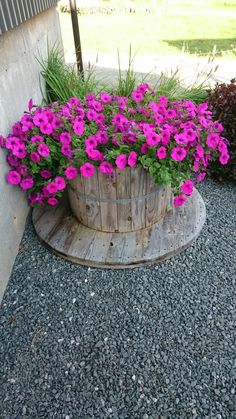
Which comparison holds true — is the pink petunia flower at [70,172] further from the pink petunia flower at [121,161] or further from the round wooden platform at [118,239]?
the round wooden platform at [118,239]

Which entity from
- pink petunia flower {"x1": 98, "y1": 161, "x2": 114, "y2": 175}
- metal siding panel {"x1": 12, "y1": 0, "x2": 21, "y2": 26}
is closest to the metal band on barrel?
pink petunia flower {"x1": 98, "y1": 161, "x2": 114, "y2": 175}

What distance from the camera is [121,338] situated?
1625 millimetres

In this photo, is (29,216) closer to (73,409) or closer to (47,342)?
(47,342)

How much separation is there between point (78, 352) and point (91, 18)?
9459 mm

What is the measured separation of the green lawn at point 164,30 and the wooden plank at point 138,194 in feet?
13.6

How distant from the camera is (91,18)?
9.02m

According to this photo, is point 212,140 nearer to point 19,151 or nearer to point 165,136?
point 165,136

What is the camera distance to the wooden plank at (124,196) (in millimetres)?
1881

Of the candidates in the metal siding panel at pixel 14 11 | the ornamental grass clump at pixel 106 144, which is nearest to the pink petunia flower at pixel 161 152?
the ornamental grass clump at pixel 106 144

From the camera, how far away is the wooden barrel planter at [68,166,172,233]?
191cm

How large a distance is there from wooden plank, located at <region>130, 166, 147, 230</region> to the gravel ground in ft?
1.01

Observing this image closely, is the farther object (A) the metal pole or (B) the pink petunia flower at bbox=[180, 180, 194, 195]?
(A) the metal pole

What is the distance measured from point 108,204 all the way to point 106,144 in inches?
13.9

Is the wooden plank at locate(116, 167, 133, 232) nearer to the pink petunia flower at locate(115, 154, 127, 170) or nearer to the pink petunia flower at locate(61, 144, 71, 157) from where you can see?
the pink petunia flower at locate(115, 154, 127, 170)
